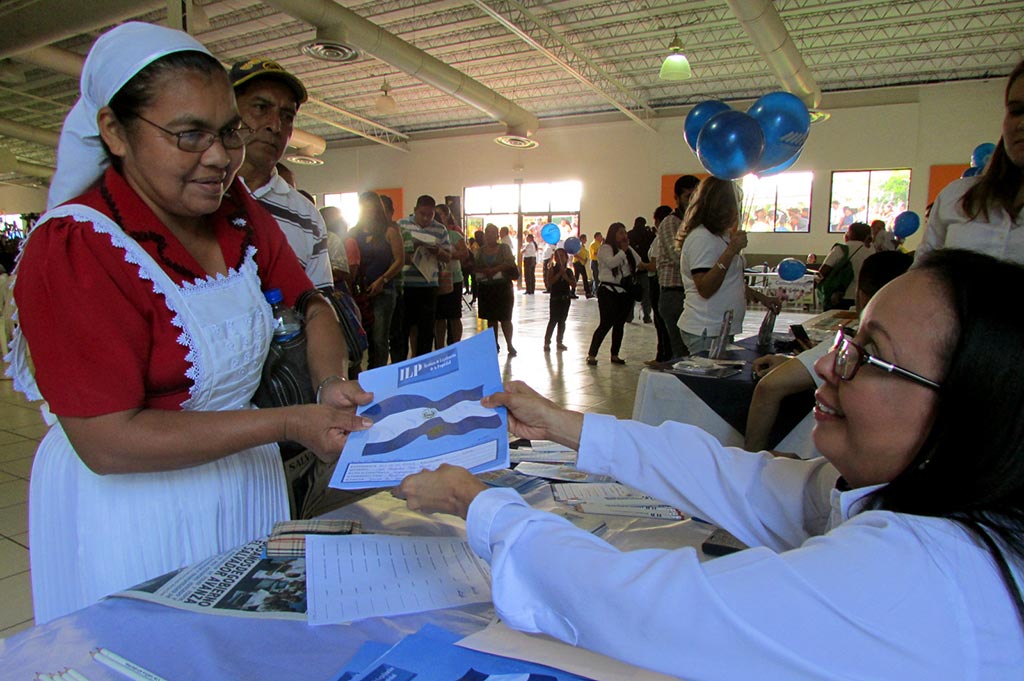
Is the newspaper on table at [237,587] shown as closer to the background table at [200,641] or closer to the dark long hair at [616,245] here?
the background table at [200,641]

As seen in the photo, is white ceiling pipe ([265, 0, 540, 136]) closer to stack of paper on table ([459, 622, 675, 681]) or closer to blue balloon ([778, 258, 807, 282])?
blue balloon ([778, 258, 807, 282])

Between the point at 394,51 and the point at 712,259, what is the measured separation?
781 centimetres

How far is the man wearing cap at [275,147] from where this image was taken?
1674 millimetres

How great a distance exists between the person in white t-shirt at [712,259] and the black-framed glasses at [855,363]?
269cm

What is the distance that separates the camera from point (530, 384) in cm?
556

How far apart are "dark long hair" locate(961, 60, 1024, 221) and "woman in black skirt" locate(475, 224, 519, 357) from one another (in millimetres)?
5003

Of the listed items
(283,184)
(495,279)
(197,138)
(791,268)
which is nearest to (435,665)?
(197,138)

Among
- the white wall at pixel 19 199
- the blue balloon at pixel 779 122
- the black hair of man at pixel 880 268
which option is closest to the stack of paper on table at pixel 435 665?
the black hair of man at pixel 880 268

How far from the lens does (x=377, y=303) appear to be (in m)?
5.10

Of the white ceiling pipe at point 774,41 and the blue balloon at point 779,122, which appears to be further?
the white ceiling pipe at point 774,41

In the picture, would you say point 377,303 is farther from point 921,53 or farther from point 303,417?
point 921,53

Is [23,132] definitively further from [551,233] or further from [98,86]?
[98,86]

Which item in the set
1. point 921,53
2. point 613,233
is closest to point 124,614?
point 613,233

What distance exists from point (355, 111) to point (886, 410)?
56.8 ft
